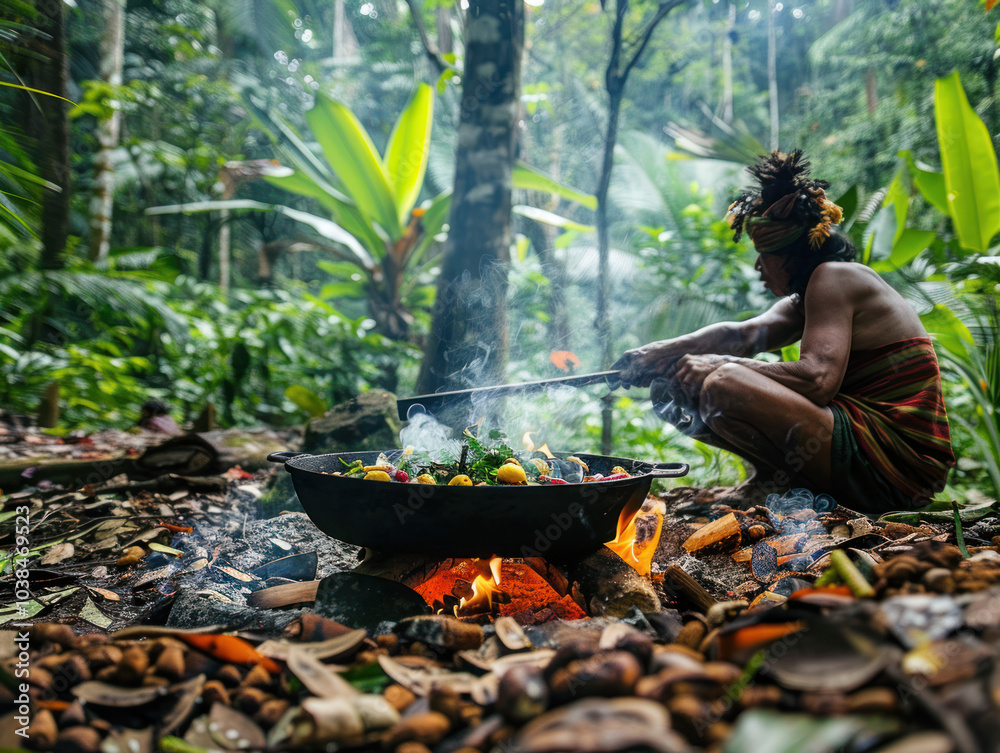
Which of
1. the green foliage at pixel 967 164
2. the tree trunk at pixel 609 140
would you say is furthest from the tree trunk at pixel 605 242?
the green foliage at pixel 967 164

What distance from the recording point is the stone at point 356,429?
369 cm

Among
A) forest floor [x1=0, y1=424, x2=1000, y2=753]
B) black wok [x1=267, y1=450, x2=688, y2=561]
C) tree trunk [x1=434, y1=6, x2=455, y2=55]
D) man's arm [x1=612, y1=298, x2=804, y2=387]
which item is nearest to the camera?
forest floor [x1=0, y1=424, x2=1000, y2=753]

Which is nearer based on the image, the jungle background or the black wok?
the black wok

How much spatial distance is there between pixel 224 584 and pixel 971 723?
218 cm

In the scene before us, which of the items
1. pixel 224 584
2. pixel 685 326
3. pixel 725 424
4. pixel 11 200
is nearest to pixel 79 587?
pixel 224 584

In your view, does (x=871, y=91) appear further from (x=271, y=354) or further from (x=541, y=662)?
(x=541, y=662)

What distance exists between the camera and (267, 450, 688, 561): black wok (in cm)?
166

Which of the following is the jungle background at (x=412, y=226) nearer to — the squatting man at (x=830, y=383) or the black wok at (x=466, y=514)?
the squatting man at (x=830, y=383)

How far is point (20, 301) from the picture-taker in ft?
14.2

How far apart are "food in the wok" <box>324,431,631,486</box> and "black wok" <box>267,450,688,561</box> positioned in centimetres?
15

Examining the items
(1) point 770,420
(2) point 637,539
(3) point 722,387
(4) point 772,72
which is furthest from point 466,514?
(4) point 772,72

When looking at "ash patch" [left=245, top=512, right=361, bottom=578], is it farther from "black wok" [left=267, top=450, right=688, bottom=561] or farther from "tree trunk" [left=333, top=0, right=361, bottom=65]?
"tree trunk" [left=333, top=0, right=361, bottom=65]

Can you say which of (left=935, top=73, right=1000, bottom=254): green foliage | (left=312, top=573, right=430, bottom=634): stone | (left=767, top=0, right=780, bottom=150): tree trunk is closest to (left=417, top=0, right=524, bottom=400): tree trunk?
(left=312, top=573, right=430, bottom=634): stone

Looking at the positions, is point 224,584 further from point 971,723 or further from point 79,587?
point 971,723
